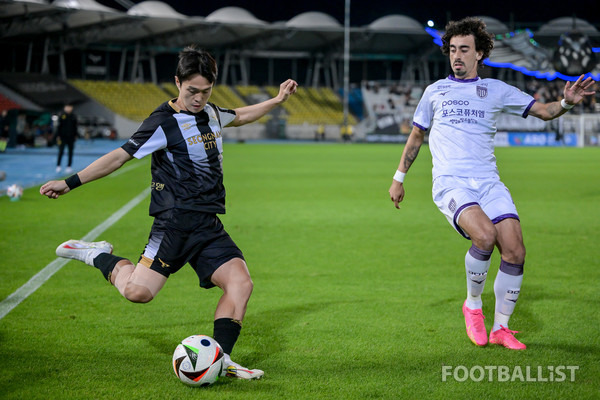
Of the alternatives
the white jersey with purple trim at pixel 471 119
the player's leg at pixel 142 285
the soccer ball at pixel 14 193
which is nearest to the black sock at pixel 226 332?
the player's leg at pixel 142 285

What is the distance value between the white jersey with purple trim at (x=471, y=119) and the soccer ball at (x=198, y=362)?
2.20m

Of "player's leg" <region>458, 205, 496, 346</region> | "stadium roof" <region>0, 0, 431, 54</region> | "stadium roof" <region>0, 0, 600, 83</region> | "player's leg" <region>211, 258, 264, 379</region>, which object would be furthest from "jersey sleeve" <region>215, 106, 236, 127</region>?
"stadium roof" <region>0, 0, 431, 54</region>

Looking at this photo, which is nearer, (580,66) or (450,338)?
(450,338)

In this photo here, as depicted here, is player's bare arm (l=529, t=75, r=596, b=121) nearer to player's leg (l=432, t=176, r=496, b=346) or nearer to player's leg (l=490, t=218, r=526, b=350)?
player's leg (l=432, t=176, r=496, b=346)

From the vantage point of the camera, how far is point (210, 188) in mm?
4402

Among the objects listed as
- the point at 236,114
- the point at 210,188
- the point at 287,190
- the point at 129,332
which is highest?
the point at 236,114

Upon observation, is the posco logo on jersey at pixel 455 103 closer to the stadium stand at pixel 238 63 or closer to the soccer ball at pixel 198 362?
the soccer ball at pixel 198 362

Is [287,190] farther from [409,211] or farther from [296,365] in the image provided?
[296,365]

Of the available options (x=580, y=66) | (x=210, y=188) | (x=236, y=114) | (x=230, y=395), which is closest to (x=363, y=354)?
(x=230, y=395)

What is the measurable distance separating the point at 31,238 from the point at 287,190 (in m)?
8.17

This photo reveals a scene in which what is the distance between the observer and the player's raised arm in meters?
4.18

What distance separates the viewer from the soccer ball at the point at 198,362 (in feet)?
12.7

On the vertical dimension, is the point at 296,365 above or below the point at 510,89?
below

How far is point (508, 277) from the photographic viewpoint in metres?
4.80
